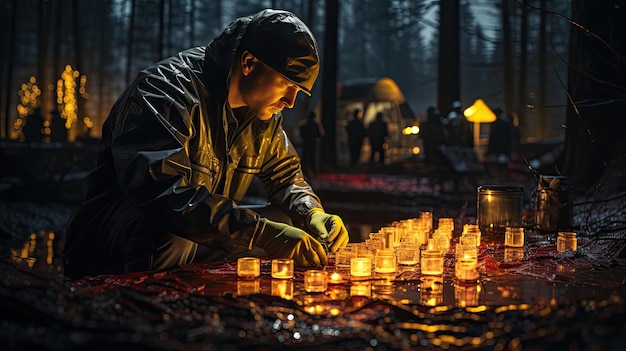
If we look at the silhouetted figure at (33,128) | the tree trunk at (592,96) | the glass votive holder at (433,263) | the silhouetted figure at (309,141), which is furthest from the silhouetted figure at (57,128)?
the glass votive holder at (433,263)

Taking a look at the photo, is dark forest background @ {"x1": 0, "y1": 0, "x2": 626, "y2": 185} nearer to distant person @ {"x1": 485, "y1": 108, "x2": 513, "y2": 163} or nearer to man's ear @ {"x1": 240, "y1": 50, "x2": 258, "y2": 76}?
distant person @ {"x1": 485, "y1": 108, "x2": 513, "y2": 163}

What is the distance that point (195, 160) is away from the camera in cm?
321

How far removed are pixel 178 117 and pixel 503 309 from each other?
1.71 meters

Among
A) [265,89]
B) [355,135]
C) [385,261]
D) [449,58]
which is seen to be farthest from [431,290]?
[355,135]

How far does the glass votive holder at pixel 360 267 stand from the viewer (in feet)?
8.76

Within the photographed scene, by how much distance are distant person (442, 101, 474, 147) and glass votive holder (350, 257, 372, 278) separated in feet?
40.6

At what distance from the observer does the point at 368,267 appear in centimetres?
269

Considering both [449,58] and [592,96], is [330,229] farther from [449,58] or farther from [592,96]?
[449,58]

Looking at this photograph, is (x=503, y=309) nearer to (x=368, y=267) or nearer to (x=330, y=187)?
(x=368, y=267)

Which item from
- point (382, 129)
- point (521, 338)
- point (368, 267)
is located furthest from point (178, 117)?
point (382, 129)

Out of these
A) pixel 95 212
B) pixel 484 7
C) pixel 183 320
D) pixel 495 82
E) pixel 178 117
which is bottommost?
pixel 183 320

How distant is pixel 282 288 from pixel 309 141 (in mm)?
13151

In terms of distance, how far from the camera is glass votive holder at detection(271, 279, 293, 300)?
2.29 m

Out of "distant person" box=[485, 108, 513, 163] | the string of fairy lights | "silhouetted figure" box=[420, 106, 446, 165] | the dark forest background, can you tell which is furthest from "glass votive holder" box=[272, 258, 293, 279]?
the string of fairy lights
